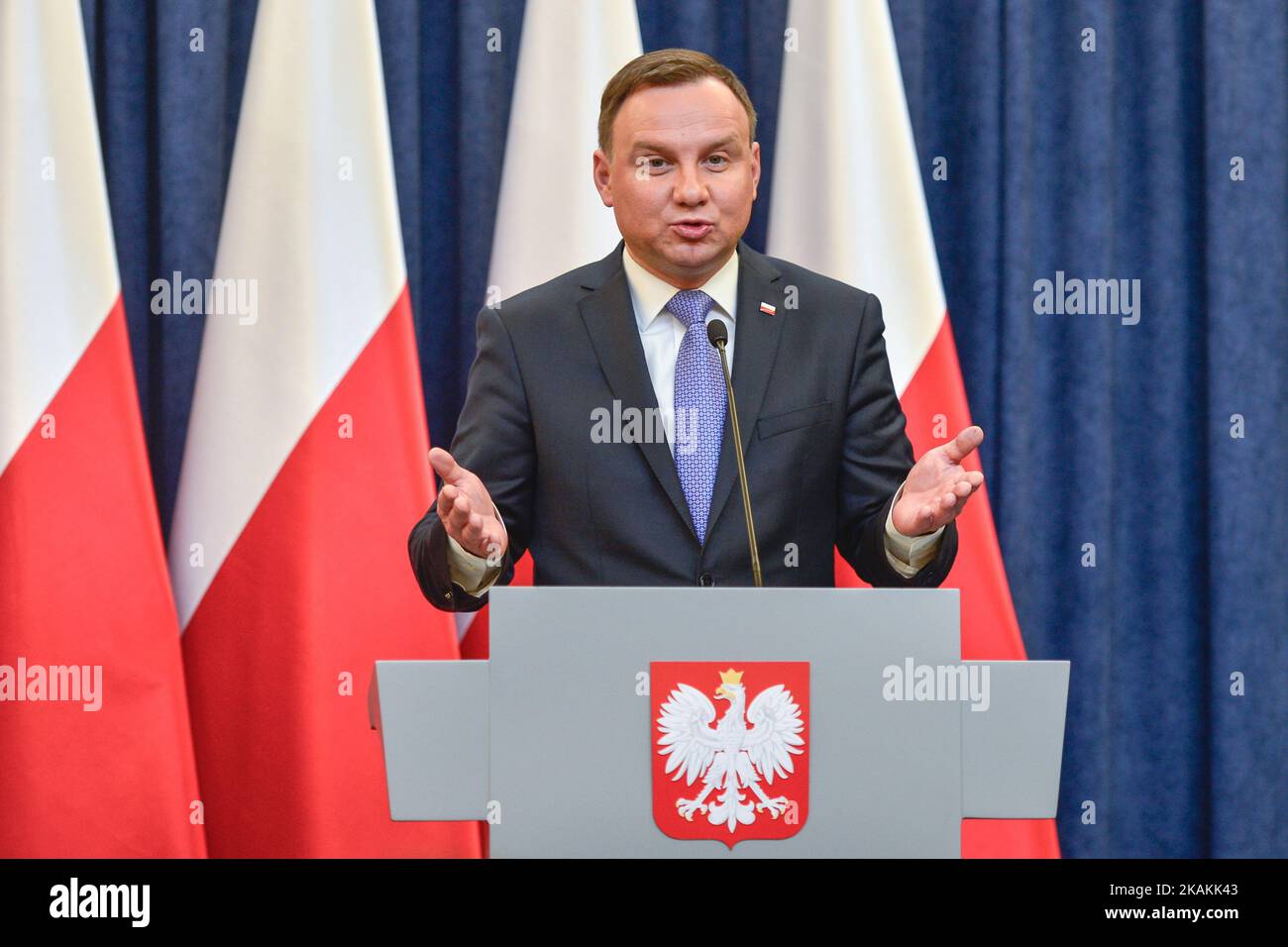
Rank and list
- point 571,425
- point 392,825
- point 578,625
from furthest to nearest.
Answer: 1. point 392,825
2. point 571,425
3. point 578,625

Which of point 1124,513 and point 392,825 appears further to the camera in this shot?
point 1124,513

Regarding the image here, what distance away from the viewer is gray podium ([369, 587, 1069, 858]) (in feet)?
5.15

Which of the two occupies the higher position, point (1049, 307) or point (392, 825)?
point (1049, 307)

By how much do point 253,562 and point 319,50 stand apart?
1135mm

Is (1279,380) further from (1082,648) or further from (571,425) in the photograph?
(571,425)

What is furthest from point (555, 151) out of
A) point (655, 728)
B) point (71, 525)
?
point (655, 728)

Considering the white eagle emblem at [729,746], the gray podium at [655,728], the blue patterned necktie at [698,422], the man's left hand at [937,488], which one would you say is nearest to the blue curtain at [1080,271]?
the blue patterned necktie at [698,422]

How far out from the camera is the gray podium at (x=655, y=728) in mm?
1570

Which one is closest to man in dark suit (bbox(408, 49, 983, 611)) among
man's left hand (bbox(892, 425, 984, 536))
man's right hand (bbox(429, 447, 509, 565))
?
man's left hand (bbox(892, 425, 984, 536))

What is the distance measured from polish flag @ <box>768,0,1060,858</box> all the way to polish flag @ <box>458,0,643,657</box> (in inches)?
17.2

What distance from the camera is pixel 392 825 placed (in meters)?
3.01

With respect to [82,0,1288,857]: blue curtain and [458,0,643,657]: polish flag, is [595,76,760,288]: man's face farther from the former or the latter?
[82,0,1288,857]: blue curtain

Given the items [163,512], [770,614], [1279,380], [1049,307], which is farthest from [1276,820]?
[163,512]

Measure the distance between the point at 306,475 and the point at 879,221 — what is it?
1382 mm
